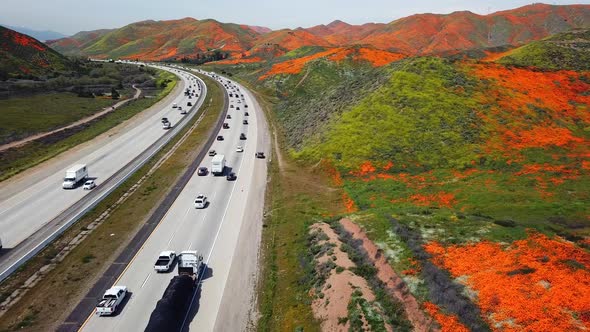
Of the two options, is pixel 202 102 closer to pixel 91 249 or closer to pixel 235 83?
pixel 235 83

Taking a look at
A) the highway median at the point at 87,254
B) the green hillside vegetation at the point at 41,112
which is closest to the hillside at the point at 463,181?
the highway median at the point at 87,254

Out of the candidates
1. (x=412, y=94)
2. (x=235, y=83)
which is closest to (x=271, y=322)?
(x=412, y=94)

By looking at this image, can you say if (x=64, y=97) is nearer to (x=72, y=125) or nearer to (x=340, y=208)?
(x=72, y=125)

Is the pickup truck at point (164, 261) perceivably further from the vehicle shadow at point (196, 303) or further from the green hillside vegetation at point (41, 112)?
the green hillside vegetation at point (41, 112)

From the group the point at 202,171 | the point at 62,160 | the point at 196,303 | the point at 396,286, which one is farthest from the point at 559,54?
the point at 62,160

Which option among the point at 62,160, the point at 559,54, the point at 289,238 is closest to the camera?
the point at 289,238

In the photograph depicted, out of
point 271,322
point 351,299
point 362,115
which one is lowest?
point 271,322
